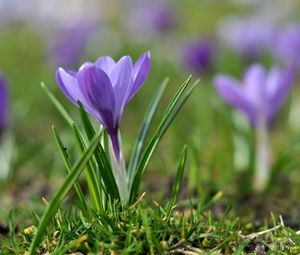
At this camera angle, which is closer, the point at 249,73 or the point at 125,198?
the point at 125,198

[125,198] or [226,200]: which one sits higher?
[125,198]

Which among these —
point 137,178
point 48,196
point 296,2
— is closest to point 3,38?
point 296,2

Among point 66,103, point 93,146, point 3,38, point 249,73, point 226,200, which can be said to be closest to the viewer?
point 93,146

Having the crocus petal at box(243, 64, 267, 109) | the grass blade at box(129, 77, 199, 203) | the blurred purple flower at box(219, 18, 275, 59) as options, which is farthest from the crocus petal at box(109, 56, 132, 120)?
the blurred purple flower at box(219, 18, 275, 59)

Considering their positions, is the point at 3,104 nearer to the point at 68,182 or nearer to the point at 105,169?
the point at 105,169

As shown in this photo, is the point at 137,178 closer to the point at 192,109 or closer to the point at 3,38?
the point at 192,109

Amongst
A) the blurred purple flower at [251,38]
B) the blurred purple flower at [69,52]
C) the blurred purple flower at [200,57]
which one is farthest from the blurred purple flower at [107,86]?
the blurred purple flower at [69,52]
